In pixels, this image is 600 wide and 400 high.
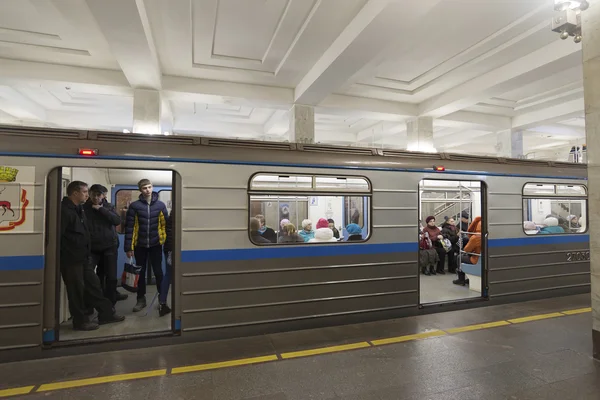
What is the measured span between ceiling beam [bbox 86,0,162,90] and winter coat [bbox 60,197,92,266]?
7.82 ft

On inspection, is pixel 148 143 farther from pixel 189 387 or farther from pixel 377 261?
pixel 377 261

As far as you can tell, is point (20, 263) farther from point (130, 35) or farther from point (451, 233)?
point (451, 233)

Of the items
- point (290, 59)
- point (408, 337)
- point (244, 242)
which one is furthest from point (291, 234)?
point (290, 59)

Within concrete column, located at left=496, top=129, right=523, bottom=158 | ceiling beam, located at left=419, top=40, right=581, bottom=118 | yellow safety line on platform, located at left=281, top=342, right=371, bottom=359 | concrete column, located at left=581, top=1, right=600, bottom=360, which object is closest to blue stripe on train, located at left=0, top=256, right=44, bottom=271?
yellow safety line on platform, located at left=281, top=342, right=371, bottom=359

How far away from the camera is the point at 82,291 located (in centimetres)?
390

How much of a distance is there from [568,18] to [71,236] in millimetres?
5801

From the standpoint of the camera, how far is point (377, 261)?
4.47 metres

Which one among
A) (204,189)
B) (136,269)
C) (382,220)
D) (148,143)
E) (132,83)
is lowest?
(136,269)

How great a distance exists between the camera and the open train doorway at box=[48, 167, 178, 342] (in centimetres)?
377

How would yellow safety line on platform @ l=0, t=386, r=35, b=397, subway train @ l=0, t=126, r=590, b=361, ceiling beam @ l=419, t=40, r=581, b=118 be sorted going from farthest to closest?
ceiling beam @ l=419, t=40, r=581, b=118 → subway train @ l=0, t=126, r=590, b=361 → yellow safety line on platform @ l=0, t=386, r=35, b=397

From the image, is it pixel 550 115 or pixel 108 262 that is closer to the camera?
pixel 108 262

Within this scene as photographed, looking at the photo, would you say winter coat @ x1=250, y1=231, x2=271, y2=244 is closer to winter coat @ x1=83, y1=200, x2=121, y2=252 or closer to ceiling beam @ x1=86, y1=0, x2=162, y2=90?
winter coat @ x1=83, y1=200, x2=121, y2=252

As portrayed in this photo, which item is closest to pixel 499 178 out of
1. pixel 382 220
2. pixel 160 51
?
pixel 382 220

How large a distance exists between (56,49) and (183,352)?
579 cm
